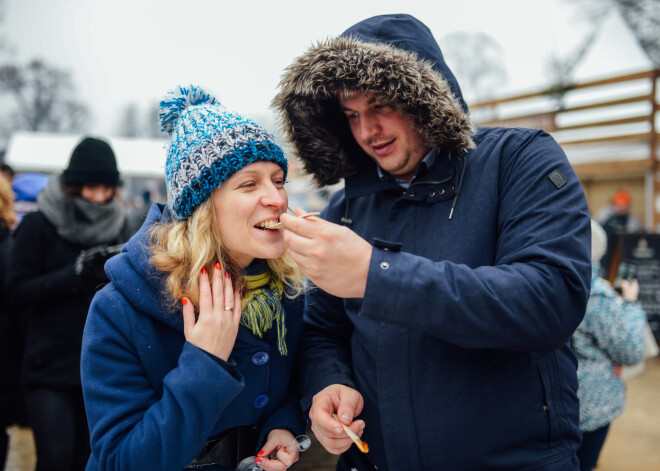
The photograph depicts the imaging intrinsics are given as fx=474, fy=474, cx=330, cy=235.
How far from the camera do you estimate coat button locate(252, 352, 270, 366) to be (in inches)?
66.5

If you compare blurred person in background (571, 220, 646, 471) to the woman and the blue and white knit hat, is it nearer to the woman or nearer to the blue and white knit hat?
the blue and white knit hat

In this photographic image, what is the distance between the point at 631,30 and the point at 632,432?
11464 millimetres

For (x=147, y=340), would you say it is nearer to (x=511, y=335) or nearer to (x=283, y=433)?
(x=283, y=433)

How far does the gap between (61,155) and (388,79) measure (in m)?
12.4

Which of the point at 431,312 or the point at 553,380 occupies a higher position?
the point at 431,312

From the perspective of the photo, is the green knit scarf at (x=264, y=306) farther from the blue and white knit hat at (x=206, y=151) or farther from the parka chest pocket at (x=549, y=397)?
the parka chest pocket at (x=549, y=397)

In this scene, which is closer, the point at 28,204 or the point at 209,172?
the point at 209,172

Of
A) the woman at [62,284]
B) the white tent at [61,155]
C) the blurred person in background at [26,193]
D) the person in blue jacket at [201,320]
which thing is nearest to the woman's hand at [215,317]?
the person in blue jacket at [201,320]

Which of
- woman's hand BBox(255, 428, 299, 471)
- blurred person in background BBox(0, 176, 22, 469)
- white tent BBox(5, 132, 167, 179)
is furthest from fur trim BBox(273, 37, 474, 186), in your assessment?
white tent BBox(5, 132, 167, 179)

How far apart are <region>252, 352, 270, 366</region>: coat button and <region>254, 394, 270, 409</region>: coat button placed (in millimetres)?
119

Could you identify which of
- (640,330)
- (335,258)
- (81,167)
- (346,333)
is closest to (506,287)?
(335,258)

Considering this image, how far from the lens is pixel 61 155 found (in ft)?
39.1

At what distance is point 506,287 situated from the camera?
4.06ft

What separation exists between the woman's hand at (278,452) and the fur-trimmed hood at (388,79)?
3.94 ft
